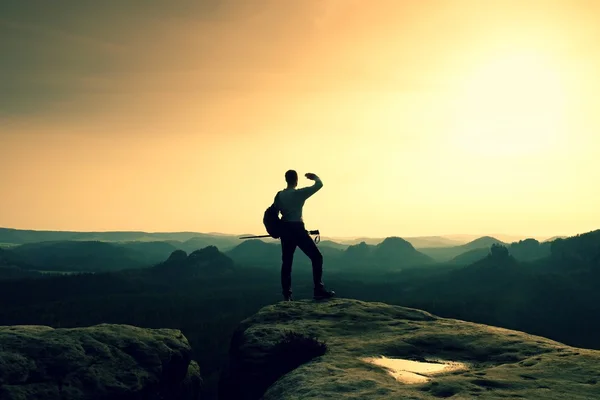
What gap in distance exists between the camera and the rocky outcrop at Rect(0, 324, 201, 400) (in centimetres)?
826

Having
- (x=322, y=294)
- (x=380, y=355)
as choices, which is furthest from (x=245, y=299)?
(x=380, y=355)

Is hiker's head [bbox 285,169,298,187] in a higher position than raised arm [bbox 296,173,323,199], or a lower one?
higher

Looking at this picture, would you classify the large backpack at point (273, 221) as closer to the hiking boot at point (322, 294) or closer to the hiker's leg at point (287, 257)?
the hiker's leg at point (287, 257)

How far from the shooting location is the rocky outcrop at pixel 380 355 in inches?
252

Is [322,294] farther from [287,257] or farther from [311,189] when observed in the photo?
[311,189]

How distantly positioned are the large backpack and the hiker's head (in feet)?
2.87

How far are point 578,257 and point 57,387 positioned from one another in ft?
770

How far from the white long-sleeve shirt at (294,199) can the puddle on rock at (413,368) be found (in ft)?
17.6

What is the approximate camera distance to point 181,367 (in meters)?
11.6

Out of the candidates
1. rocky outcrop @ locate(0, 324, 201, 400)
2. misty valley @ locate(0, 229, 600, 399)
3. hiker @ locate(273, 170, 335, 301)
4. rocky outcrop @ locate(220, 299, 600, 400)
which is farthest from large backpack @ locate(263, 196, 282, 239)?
misty valley @ locate(0, 229, 600, 399)

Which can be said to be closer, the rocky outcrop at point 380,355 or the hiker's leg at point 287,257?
the rocky outcrop at point 380,355

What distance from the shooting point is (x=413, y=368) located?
26.2ft

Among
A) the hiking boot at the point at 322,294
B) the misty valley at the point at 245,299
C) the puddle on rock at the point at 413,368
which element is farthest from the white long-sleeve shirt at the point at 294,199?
the misty valley at the point at 245,299

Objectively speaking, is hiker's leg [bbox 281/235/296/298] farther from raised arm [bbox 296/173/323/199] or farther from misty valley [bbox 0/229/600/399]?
misty valley [bbox 0/229/600/399]
